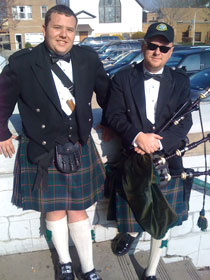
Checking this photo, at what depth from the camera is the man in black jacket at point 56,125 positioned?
1860mm

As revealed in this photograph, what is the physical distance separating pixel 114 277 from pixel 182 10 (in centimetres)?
4292

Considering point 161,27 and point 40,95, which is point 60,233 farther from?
point 161,27

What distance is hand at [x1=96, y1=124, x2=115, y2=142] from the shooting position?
89.6 inches

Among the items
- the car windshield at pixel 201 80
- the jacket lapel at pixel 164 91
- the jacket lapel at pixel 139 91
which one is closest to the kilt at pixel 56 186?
the jacket lapel at pixel 139 91

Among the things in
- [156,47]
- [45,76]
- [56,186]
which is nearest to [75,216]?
[56,186]

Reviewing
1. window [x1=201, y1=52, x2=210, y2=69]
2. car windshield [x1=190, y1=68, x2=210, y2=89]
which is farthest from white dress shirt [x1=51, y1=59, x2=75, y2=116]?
window [x1=201, y1=52, x2=210, y2=69]

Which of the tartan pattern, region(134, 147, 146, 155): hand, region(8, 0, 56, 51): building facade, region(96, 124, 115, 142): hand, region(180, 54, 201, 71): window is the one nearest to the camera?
region(134, 147, 146, 155): hand

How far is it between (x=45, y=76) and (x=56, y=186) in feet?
2.36

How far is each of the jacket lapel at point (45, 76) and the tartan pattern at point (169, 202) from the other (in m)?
0.82

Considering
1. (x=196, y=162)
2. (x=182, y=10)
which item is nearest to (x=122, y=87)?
(x=196, y=162)

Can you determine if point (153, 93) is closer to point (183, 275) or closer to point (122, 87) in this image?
point (122, 87)

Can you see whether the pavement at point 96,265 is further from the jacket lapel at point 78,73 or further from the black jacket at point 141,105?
the jacket lapel at point 78,73

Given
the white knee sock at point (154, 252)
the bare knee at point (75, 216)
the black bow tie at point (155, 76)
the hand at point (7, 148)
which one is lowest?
the white knee sock at point (154, 252)

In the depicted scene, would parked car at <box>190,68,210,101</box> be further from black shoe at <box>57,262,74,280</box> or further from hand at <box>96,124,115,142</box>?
black shoe at <box>57,262,74,280</box>
